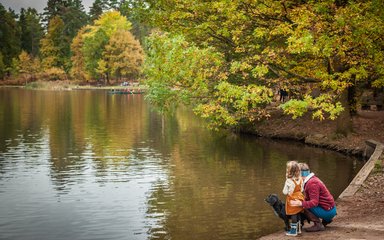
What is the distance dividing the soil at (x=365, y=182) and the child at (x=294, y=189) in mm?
413

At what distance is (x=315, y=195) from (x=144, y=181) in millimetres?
10852

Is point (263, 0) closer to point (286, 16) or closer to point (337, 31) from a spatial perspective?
point (286, 16)

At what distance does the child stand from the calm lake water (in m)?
2.38

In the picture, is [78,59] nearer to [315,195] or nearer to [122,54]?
[122,54]

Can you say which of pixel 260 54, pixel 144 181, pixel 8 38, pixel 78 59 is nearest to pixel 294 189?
pixel 144 181

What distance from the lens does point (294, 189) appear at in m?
12.1

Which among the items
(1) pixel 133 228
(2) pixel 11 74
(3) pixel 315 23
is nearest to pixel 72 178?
(1) pixel 133 228

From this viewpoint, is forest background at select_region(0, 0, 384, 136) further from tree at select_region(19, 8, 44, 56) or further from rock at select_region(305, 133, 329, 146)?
tree at select_region(19, 8, 44, 56)

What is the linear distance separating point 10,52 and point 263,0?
410ft

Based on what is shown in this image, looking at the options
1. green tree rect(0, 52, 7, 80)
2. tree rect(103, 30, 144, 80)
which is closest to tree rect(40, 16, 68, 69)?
green tree rect(0, 52, 7, 80)

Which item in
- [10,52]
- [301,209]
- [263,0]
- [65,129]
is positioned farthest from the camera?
[10,52]

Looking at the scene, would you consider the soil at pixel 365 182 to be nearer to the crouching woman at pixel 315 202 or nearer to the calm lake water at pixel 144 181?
the crouching woman at pixel 315 202

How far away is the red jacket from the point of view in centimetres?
1199

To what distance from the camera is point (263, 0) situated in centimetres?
2238
